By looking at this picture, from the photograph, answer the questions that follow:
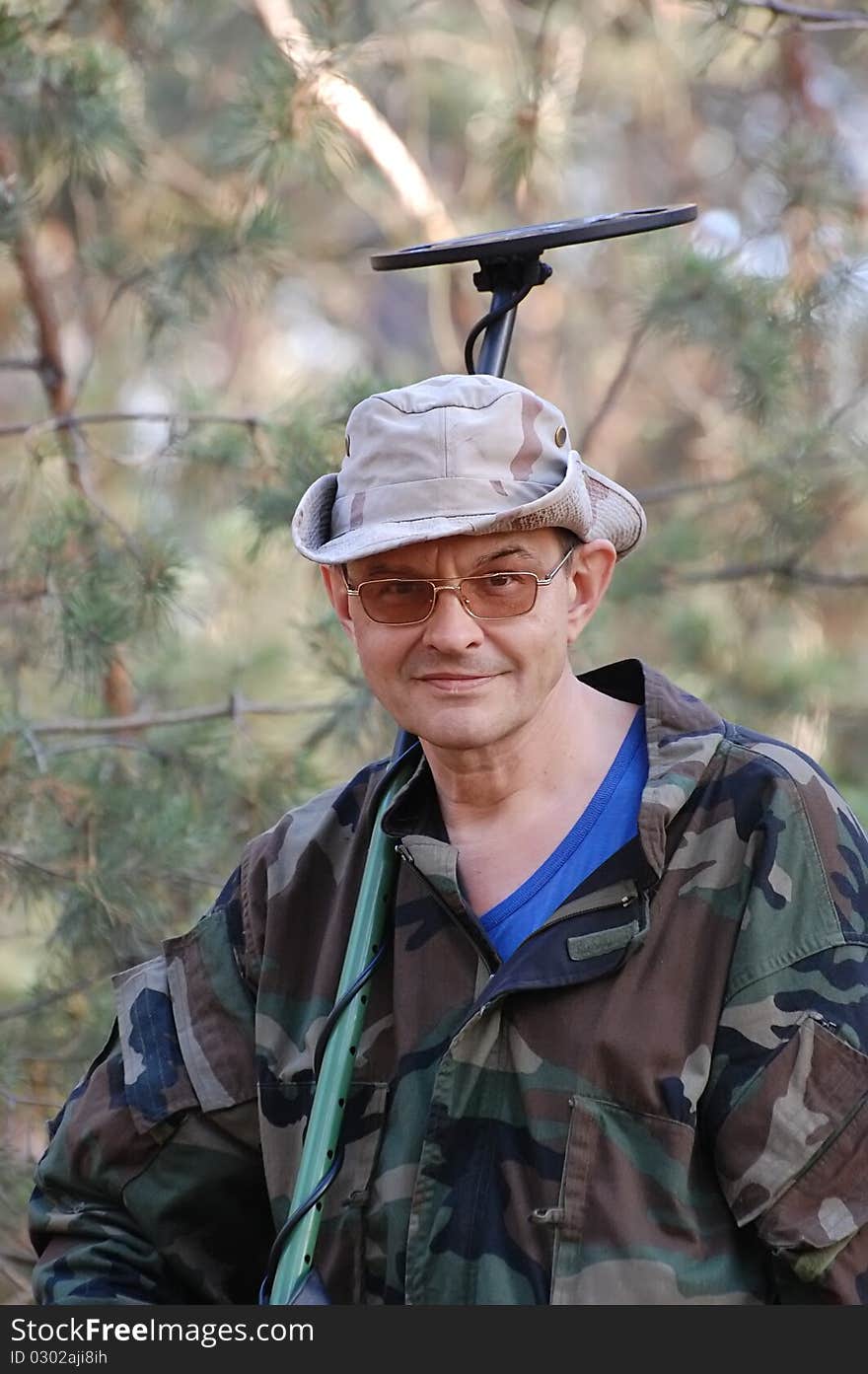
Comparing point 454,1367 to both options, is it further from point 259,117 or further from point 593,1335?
point 259,117

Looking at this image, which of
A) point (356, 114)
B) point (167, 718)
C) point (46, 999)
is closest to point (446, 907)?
point (46, 999)

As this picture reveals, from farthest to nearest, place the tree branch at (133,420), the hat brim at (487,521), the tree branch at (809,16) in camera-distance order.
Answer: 1. the tree branch at (133,420)
2. the tree branch at (809,16)
3. the hat brim at (487,521)

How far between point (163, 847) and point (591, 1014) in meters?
1.65

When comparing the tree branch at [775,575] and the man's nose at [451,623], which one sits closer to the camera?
the man's nose at [451,623]

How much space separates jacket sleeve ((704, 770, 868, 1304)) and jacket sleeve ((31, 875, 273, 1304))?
66 centimetres

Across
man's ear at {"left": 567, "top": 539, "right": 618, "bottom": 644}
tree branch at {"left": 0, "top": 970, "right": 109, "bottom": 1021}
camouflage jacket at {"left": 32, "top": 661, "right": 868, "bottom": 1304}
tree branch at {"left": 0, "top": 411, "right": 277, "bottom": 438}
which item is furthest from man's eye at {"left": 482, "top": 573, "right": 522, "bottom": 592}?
tree branch at {"left": 0, "top": 411, "right": 277, "bottom": 438}

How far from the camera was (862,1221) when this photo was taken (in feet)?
5.66

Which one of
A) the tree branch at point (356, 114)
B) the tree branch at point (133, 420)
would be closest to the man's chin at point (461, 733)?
the tree branch at point (133, 420)

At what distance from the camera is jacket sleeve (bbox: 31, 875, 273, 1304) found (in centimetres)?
211

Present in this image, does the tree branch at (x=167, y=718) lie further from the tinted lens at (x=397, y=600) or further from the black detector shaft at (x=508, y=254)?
the tinted lens at (x=397, y=600)

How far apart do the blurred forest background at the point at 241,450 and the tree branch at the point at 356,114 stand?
0.01 m

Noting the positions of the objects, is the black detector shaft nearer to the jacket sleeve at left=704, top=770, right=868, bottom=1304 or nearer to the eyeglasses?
the eyeglasses

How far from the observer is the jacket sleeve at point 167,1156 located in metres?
2.11

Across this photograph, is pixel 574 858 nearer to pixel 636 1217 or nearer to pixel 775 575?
pixel 636 1217
